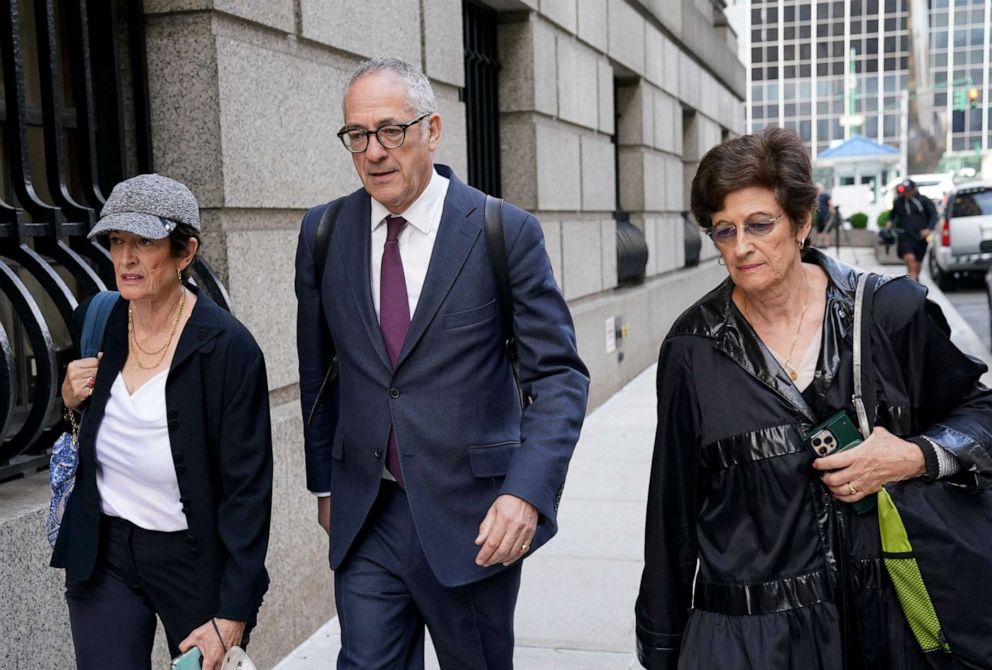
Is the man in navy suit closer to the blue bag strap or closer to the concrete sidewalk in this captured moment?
the blue bag strap

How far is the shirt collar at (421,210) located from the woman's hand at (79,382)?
80 cm

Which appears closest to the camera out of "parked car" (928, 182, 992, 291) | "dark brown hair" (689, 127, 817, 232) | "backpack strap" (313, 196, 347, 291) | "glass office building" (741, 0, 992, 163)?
"dark brown hair" (689, 127, 817, 232)

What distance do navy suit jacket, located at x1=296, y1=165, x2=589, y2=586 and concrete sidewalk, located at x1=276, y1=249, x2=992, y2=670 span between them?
209cm

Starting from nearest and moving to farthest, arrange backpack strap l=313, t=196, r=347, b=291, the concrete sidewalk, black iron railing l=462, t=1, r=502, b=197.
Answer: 1. backpack strap l=313, t=196, r=347, b=291
2. the concrete sidewalk
3. black iron railing l=462, t=1, r=502, b=197

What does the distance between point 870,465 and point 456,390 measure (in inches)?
39.9

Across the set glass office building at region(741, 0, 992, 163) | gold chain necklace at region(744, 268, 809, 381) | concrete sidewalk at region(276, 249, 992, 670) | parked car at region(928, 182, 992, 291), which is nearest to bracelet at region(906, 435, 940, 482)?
gold chain necklace at region(744, 268, 809, 381)

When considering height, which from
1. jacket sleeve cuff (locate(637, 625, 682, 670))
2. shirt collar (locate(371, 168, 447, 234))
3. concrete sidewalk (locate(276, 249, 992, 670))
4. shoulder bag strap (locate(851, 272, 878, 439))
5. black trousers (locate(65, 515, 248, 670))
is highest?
shirt collar (locate(371, 168, 447, 234))

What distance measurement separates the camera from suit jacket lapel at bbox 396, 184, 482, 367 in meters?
3.03

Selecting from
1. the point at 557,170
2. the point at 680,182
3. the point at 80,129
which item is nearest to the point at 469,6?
the point at 557,170

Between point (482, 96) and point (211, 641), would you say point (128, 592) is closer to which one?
point (211, 641)

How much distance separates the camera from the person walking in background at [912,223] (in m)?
19.4

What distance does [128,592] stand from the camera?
114 inches

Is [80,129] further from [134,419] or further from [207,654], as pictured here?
[207,654]

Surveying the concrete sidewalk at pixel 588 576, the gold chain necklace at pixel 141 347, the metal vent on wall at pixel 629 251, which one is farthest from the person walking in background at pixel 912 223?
the gold chain necklace at pixel 141 347
